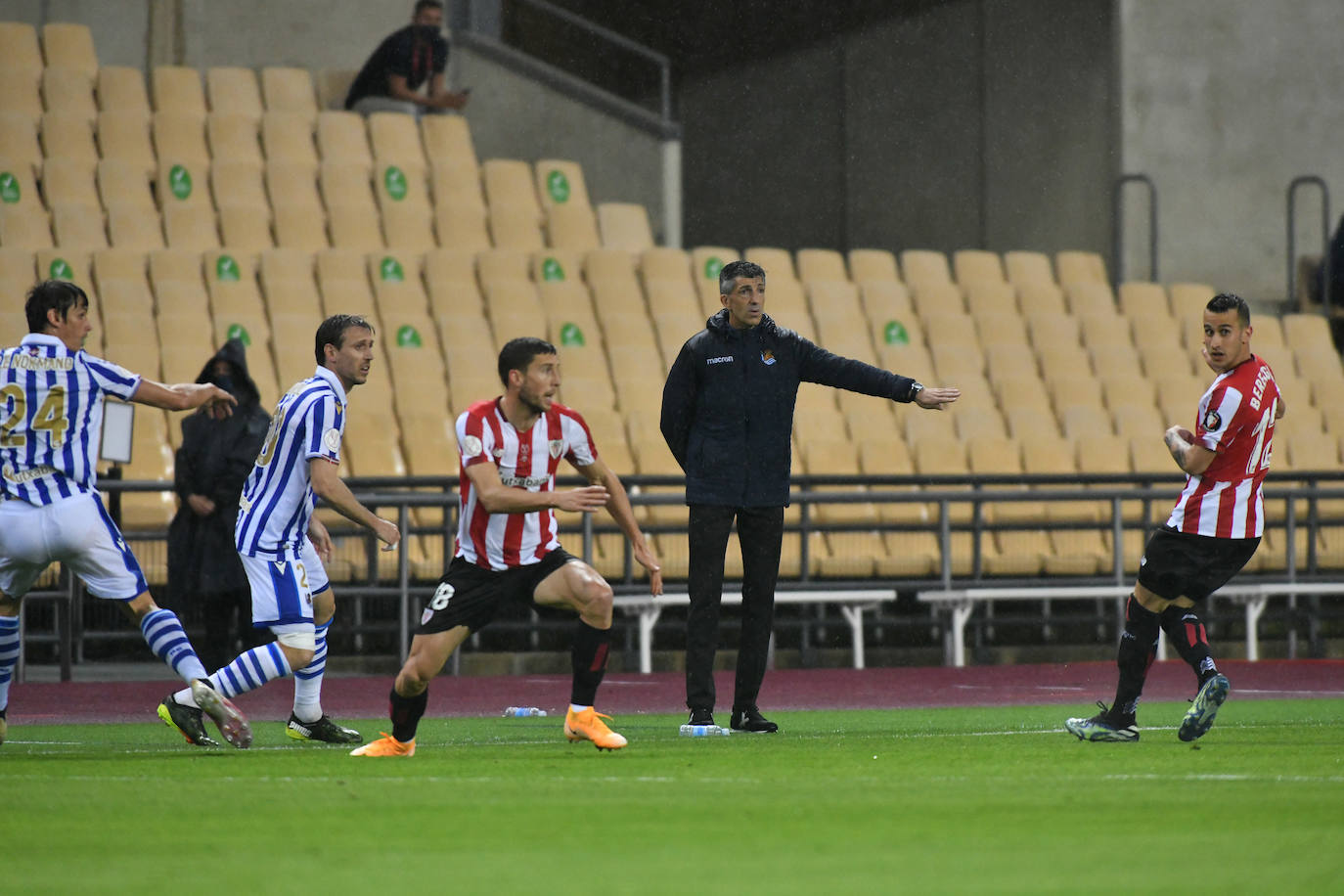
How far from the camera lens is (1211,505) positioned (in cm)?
762

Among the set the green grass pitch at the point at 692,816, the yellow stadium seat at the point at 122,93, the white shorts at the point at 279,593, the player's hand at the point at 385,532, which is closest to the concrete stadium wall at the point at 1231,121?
the yellow stadium seat at the point at 122,93

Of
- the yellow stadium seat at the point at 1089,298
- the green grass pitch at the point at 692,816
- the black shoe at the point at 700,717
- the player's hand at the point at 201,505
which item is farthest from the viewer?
the yellow stadium seat at the point at 1089,298

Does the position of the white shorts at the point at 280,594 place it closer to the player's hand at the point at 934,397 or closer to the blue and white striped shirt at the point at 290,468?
Result: the blue and white striped shirt at the point at 290,468

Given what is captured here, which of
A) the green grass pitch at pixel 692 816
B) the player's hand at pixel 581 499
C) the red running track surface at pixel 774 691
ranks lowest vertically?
the red running track surface at pixel 774 691

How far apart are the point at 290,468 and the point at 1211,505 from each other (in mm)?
3717

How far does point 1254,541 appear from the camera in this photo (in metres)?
7.65

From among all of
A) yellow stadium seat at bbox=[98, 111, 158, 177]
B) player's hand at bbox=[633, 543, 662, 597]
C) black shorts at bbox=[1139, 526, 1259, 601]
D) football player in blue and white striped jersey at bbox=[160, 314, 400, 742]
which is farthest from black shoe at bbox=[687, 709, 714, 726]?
yellow stadium seat at bbox=[98, 111, 158, 177]

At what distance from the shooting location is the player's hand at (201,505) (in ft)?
37.4

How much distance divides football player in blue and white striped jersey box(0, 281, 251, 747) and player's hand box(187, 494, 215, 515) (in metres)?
3.75

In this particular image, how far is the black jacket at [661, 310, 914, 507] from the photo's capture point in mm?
→ 8594

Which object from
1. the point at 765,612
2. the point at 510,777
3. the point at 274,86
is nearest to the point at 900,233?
the point at 274,86

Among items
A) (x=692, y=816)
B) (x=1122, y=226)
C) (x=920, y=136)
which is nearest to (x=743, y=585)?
(x=692, y=816)

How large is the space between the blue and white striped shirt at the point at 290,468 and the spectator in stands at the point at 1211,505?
10.6 ft

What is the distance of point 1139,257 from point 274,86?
354 inches
